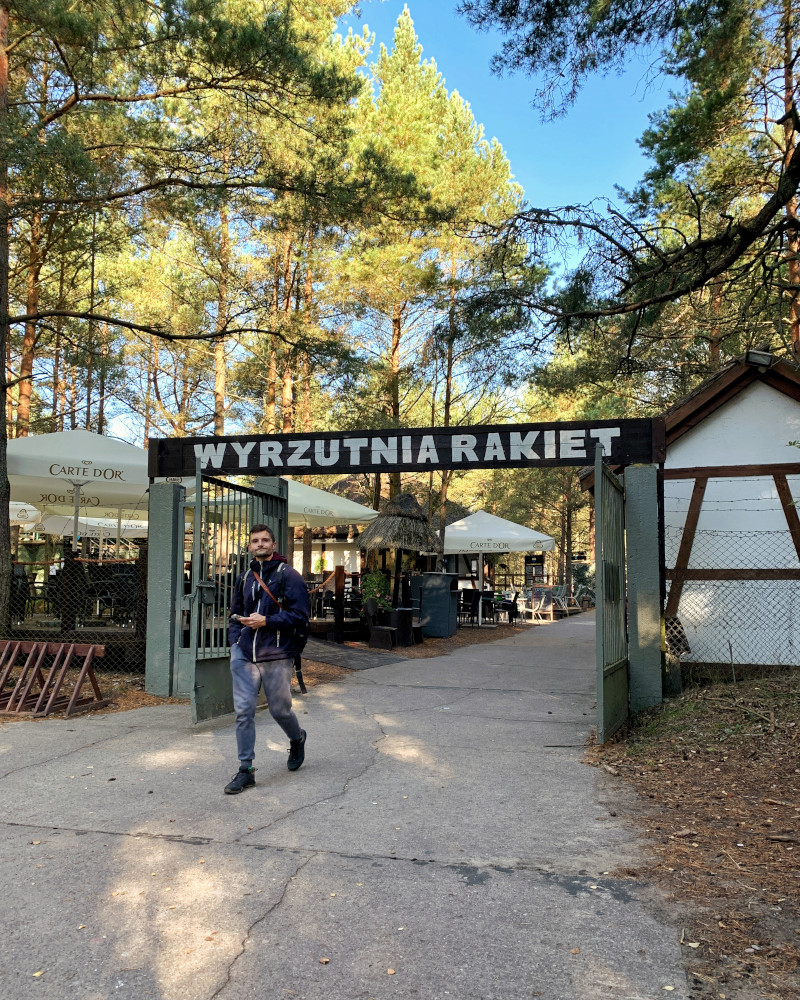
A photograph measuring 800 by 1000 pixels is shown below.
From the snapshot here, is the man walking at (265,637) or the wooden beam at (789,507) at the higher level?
the wooden beam at (789,507)

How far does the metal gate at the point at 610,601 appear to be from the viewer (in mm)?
6277

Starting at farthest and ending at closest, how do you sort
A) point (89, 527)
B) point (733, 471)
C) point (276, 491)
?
point (89, 527)
point (733, 471)
point (276, 491)

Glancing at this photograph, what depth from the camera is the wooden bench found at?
24.8 feet

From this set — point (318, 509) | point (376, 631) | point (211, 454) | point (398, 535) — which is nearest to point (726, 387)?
point (211, 454)

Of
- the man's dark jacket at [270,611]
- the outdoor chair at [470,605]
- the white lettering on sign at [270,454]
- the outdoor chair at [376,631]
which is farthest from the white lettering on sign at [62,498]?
the outdoor chair at [470,605]

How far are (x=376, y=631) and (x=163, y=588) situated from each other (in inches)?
251

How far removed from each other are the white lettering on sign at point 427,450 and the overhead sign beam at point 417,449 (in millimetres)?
12

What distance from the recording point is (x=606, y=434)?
8195mm

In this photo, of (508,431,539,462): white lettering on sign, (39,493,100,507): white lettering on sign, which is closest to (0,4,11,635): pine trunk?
(39,493,100,507): white lettering on sign

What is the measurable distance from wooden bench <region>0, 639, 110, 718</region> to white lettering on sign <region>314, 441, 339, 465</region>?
3187 mm

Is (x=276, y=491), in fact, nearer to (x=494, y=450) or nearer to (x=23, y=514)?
(x=494, y=450)

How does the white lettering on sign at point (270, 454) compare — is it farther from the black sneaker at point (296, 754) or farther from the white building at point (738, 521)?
the white building at point (738, 521)

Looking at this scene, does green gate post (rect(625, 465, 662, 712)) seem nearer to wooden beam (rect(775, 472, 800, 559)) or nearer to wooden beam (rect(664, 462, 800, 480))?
wooden beam (rect(664, 462, 800, 480))

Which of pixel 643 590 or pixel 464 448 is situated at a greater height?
pixel 464 448
